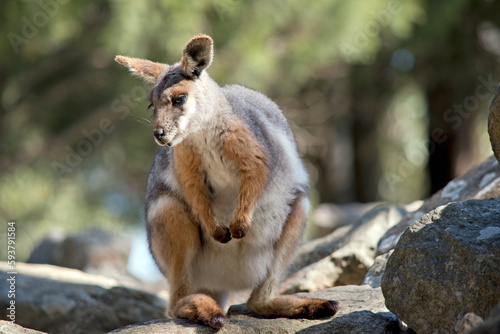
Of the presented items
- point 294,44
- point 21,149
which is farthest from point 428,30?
point 21,149

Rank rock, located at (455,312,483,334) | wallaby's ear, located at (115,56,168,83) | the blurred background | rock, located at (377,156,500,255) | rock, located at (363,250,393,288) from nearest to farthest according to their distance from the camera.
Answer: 1. rock, located at (455,312,483,334)
2. wallaby's ear, located at (115,56,168,83)
3. rock, located at (363,250,393,288)
4. rock, located at (377,156,500,255)
5. the blurred background

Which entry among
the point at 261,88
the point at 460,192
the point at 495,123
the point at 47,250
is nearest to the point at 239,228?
the point at 495,123

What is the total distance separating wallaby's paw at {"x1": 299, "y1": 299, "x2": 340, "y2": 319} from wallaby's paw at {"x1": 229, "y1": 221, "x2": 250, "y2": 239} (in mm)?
621

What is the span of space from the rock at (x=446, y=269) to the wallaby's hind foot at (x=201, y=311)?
970mm

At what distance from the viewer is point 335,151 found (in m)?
14.5

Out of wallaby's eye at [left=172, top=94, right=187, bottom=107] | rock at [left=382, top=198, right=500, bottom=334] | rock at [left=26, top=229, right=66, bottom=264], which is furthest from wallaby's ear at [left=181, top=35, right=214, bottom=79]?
rock at [left=26, top=229, right=66, bottom=264]

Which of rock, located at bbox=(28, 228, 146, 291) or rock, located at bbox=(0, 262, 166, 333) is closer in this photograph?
rock, located at bbox=(0, 262, 166, 333)

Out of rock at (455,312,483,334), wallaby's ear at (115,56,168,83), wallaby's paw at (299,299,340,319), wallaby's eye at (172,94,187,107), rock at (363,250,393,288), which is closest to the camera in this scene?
rock at (455,312,483,334)

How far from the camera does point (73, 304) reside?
228 inches

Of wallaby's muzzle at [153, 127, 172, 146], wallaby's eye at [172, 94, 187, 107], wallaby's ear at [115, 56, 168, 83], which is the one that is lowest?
wallaby's muzzle at [153, 127, 172, 146]

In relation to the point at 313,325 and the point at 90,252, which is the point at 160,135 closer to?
the point at 313,325

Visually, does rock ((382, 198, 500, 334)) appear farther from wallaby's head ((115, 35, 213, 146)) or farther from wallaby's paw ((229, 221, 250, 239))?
wallaby's head ((115, 35, 213, 146))

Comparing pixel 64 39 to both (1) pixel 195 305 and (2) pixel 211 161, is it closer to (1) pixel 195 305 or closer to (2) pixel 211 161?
(2) pixel 211 161

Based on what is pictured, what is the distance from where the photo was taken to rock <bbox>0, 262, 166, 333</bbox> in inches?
225
